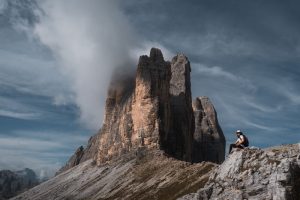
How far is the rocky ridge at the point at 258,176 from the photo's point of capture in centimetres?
5075

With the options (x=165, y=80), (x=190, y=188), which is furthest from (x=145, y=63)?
(x=190, y=188)

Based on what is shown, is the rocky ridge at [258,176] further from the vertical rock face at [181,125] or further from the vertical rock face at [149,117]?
the vertical rock face at [181,125]

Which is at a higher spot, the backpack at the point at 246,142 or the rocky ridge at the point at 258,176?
the backpack at the point at 246,142

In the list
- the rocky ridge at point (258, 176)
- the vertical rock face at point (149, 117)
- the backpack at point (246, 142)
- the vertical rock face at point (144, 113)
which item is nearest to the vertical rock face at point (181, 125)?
the vertical rock face at point (149, 117)

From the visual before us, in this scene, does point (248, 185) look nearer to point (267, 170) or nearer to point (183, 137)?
point (267, 170)

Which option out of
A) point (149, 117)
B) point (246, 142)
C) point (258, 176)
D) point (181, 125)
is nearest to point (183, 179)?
point (258, 176)

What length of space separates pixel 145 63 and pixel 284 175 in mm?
121304

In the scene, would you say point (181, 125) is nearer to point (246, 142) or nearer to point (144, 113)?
point (144, 113)

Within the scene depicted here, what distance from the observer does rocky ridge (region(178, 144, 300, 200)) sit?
50.8 m

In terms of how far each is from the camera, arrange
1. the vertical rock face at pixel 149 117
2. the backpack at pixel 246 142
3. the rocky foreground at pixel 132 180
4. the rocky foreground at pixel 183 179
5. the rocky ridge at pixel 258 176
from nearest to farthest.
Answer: the rocky ridge at pixel 258 176, the rocky foreground at pixel 183 179, the backpack at pixel 246 142, the rocky foreground at pixel 132 180, the vertical rock face at pixel 149 117

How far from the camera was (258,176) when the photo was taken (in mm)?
53562

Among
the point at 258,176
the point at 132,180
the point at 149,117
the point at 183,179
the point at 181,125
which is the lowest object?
the point at 258,176

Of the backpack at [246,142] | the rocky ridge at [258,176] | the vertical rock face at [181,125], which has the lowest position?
the rocky ridge at [258,176]

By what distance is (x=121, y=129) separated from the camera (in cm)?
17288
